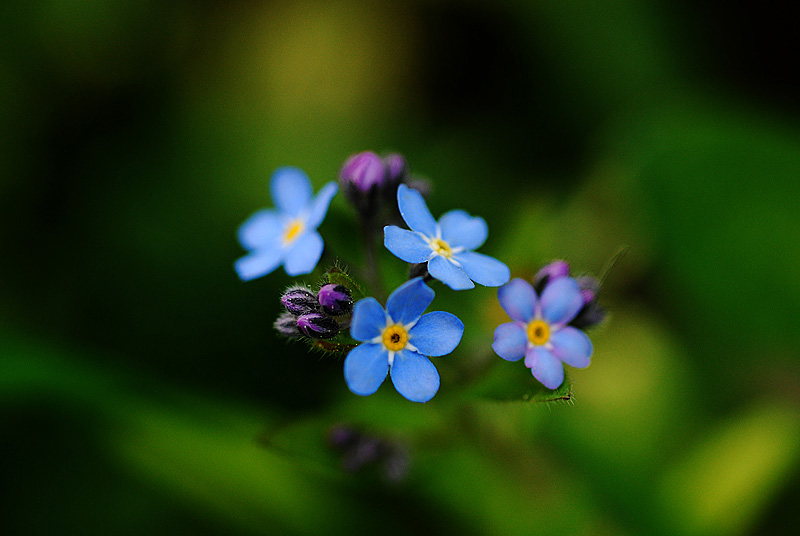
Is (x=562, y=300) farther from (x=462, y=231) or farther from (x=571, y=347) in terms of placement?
(x=462, y=231)

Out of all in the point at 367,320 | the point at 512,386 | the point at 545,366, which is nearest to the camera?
the point at 367,320

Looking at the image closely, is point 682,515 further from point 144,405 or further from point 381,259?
point 144,405

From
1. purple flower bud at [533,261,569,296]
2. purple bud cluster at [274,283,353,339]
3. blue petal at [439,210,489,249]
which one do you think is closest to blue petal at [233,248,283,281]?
purple bud cluster at [274,283,353,339]

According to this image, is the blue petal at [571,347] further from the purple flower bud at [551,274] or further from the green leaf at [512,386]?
the purple flower bud at [551,274]

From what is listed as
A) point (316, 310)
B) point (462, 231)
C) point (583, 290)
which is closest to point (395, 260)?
point (462, 231)

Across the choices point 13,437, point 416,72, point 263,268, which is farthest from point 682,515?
point 13,437

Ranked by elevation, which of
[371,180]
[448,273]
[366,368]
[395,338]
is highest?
[371,180]

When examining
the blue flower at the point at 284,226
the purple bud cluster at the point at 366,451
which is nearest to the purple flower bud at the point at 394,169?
the blue flower at the point at 284,226
